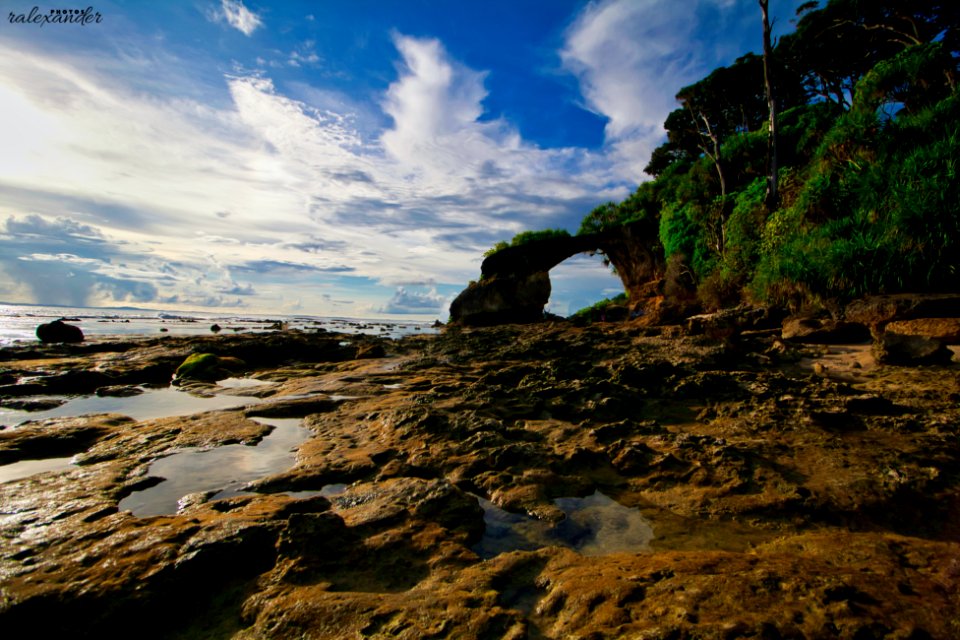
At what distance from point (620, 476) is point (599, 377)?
3019mm

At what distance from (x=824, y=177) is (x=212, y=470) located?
48.1ft

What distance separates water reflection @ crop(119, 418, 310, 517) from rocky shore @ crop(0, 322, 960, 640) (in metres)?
0.15

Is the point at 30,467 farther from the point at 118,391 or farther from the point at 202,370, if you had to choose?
the point at 202,370

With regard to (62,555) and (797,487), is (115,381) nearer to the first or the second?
(62,555)

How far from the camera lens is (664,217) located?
20266mm

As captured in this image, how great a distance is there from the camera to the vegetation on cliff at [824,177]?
8008 millimetres

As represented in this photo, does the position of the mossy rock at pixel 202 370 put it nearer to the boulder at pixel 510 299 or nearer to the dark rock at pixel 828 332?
the dark rock at pixel 828 332

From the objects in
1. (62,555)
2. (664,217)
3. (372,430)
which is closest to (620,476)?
(372,430)

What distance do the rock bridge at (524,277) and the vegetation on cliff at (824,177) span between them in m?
1.43

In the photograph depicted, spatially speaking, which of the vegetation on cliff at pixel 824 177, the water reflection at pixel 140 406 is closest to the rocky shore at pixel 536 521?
the water reflection at pixel 140 406

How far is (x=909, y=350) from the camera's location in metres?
5.47

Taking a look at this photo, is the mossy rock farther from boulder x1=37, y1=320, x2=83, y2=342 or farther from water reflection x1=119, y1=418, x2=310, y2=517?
boulder x1=37, y1=320, x2=83, y2=342

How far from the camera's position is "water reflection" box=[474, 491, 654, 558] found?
7.92ft

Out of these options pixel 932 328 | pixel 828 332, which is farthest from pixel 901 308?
pixel 828 332
